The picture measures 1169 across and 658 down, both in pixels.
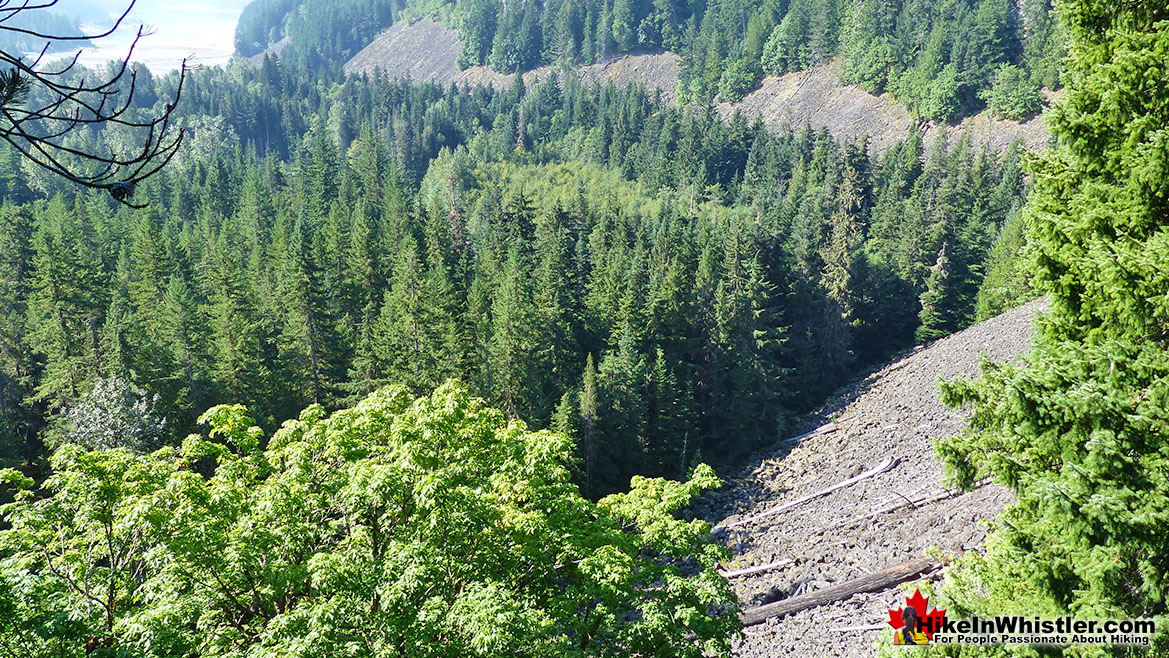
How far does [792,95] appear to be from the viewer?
11656 cm

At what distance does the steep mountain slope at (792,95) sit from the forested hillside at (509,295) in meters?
15.4

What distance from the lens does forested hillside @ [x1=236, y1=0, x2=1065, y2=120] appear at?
302 feet

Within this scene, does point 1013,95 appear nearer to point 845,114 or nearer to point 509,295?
point 845,114

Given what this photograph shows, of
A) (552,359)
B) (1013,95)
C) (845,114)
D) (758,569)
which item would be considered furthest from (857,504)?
(845,114)

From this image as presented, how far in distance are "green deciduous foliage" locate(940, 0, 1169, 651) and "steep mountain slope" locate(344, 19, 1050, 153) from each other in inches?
2132

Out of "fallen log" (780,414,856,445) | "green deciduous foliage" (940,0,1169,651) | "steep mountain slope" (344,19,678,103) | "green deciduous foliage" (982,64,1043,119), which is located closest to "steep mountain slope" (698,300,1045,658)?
"fallen log" (780,414,856,445)

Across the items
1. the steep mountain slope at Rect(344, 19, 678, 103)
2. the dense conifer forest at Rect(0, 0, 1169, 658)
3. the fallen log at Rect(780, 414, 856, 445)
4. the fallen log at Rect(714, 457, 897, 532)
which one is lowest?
the fallen log at Rect(780, 414, 856, 445)

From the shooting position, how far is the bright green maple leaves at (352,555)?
27.6 feet

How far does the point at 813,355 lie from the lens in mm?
49000

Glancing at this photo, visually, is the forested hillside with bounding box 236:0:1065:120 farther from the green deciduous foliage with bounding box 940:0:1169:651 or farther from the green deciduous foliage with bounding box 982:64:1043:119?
the green deciduous foliage with bounding box 940:0:1169:651

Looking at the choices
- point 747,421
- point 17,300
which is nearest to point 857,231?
point 747,421

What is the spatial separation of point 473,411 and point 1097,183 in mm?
10640

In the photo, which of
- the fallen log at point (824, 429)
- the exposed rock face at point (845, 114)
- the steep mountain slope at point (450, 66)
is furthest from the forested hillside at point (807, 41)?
the fallen log at point (824, 429)

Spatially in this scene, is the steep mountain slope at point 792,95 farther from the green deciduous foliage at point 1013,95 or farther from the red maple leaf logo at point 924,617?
the red maple leaf logo at point 924,617
